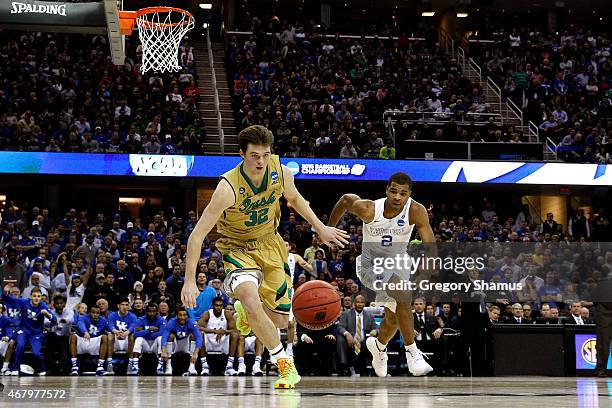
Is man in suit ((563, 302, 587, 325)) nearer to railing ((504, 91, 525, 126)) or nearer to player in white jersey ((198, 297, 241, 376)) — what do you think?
player in white jersey ((198, 297, 241, 376))

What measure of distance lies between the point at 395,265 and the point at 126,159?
1259 cm

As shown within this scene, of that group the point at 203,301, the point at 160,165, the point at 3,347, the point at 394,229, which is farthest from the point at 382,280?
the point at 160,165

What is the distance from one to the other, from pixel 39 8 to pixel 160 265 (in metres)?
7.25

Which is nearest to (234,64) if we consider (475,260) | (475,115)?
(475,115)

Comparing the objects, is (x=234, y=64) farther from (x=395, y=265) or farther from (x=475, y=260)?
(x=395, y=265)

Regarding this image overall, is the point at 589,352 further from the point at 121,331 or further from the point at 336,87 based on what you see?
the point at 336,87

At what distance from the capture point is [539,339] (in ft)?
49.0

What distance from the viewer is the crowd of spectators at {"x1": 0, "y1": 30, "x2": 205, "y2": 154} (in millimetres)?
21922

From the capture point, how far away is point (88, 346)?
14.9 m

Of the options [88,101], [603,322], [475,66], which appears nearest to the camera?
[603,322]

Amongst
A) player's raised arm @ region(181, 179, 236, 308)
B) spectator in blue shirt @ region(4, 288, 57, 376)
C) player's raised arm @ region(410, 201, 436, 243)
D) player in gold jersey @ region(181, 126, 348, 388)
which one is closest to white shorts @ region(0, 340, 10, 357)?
spectator in blue shirt @ region(4, 288, 57, 376)

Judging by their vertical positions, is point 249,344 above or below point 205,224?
below

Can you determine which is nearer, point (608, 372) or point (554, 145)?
point (608, 372)

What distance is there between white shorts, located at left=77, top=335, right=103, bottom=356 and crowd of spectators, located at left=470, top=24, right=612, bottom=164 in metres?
14.1
